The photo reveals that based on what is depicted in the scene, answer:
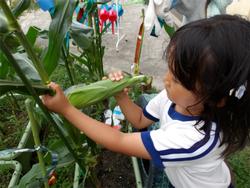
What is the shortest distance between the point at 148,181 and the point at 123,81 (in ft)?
1.40

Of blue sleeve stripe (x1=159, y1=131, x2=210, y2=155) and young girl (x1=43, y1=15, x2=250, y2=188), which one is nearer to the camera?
young girl (x1=43, y1=15, x2=250, y2=188)

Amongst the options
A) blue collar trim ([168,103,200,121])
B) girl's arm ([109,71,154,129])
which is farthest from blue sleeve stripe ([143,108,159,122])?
blue collar trim ([168,103,200,121])

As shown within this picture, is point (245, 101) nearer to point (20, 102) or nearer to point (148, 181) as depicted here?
point (148, 181)

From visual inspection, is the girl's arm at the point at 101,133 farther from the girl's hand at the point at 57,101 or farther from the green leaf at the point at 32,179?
the green leaf at the point at 32,179

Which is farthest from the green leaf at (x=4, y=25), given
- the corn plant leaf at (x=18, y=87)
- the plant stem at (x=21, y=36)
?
the corn plant leaf at (x=18, y=87)

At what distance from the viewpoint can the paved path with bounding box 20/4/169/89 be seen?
7.93 feet

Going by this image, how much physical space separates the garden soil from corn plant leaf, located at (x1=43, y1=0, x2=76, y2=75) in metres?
0.65

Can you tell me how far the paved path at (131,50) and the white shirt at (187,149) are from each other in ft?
3.94

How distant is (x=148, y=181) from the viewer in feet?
4.11

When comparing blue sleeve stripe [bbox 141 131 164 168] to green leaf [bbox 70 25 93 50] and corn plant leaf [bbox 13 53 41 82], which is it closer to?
corn plant leaf [bbox 13 53 41 82]

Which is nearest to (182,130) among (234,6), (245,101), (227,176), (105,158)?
(245,101)

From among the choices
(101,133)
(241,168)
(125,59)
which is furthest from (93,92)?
(125,59)

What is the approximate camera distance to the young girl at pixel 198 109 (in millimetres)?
799

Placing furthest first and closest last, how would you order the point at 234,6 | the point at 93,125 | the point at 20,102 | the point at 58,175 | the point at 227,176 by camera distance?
the point at 234,6 → the point at 20,102 → the point at 58,175 → the point at 227,176 → the point at 93,125
